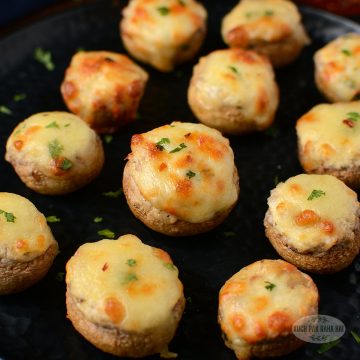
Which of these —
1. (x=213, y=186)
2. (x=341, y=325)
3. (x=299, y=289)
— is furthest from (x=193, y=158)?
(x=341, y=325)

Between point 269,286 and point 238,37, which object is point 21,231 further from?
point 238,37

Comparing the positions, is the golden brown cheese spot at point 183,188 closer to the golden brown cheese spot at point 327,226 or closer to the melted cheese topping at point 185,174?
the melted cheese topping at point 185,174

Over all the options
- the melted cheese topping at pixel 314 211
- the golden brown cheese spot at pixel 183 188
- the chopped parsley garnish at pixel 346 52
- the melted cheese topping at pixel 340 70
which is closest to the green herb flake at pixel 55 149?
the golden brown cheese spot at pixel 183 188

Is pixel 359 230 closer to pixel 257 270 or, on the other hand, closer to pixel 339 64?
pixel 257 270

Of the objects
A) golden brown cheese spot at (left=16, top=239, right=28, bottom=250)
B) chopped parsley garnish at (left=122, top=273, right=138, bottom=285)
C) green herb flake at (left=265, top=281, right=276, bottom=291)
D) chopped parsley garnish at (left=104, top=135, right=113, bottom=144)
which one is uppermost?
golden brown cheese spot at (left=16, top=239, right=28, bottom=250)

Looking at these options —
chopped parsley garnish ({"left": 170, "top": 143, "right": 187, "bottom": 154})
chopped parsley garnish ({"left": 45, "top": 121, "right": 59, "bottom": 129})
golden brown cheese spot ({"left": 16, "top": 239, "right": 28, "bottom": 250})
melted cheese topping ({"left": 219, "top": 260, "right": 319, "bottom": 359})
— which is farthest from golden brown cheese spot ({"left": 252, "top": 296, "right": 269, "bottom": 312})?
chopped parsley garnish ({"left": 45, "top": 121, "right": 59, "bottom": 129})

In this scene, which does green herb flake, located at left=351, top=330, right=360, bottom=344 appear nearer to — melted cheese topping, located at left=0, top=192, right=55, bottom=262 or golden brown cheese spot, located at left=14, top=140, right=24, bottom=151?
melted cheese topping, located at left=0, top=192, right=55, bottom=262

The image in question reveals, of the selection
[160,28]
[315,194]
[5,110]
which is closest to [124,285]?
[315,194]
